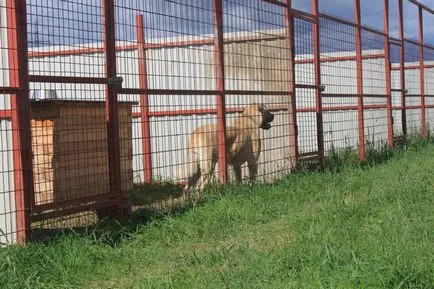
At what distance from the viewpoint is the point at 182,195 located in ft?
24.6

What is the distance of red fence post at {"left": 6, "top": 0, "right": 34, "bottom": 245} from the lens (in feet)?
17.1

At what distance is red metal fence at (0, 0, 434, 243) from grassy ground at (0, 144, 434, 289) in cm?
77

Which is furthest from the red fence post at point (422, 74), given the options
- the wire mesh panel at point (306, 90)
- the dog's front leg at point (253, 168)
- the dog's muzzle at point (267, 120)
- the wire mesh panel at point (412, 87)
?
the dog's front leg at point (253, 168)

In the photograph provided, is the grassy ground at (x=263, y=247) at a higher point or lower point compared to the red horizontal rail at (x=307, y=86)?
lower

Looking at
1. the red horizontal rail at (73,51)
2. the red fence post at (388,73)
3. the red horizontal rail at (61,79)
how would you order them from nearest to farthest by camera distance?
the red horizontal rail at (61,79), the red horizontal rail at (73,51), the red fence post at (388,73)

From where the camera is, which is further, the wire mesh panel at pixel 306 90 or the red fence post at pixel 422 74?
the red fence post at pixel 422 74

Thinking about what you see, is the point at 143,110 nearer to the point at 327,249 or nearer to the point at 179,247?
the point at 179,247

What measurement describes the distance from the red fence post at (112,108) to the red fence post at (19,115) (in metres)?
1.15

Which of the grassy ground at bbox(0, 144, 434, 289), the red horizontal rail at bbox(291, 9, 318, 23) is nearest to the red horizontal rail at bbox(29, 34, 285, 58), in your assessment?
the red horizontal rail at bbox(291, 9, 318, 23)

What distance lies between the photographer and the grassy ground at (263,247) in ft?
12.5

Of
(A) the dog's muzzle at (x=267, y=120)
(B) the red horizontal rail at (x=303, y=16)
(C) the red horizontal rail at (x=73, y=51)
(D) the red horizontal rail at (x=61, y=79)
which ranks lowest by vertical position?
(A) the dog's muzzle at (x=267, y=120)

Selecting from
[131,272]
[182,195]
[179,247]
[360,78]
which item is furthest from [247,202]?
[360,78]

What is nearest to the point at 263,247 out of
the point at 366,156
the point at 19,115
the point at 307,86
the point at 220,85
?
the point at 19,115

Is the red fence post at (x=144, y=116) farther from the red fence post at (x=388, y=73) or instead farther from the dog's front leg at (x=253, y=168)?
the red fence post at (x=388, y=73)
